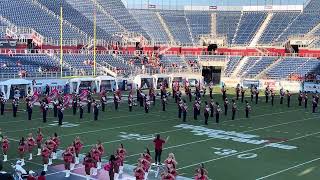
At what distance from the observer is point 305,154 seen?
2069cm

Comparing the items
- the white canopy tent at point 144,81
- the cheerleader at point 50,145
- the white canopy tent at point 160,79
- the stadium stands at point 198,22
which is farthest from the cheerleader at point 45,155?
the stadium stands at point 198,22

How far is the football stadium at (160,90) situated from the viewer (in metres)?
18.4

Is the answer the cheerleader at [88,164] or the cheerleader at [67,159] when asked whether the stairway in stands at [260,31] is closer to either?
the cheerleader at [67,159]

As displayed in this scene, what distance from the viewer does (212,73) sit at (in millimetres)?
61562

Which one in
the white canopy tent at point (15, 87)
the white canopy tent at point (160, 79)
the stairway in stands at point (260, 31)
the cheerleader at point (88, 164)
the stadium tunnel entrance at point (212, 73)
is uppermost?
the stairway in stands at point (260, 31)

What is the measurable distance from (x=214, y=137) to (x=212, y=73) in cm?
3806

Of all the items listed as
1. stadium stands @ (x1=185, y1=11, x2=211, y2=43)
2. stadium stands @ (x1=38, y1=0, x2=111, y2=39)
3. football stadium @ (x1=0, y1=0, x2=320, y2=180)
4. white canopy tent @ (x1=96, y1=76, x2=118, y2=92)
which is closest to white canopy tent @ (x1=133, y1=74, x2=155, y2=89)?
football stadium @ (x1=0, y1=0, x2=320, y2=180)

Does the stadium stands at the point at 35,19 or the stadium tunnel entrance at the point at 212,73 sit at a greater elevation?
the stadium stands at the point at 35,19

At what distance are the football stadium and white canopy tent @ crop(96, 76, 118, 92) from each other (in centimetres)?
12

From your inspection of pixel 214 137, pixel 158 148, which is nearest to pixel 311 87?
pixel 214 137

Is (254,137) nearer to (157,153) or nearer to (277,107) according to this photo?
(157,153)

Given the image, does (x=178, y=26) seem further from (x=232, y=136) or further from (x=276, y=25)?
(x=232, y=136)

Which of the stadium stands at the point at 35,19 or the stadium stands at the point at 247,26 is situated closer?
the stadium stands at the point at 35,19

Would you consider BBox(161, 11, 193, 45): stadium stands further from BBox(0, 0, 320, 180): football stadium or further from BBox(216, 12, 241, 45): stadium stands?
BBox(216, 12, 241, 45): stadium stands
